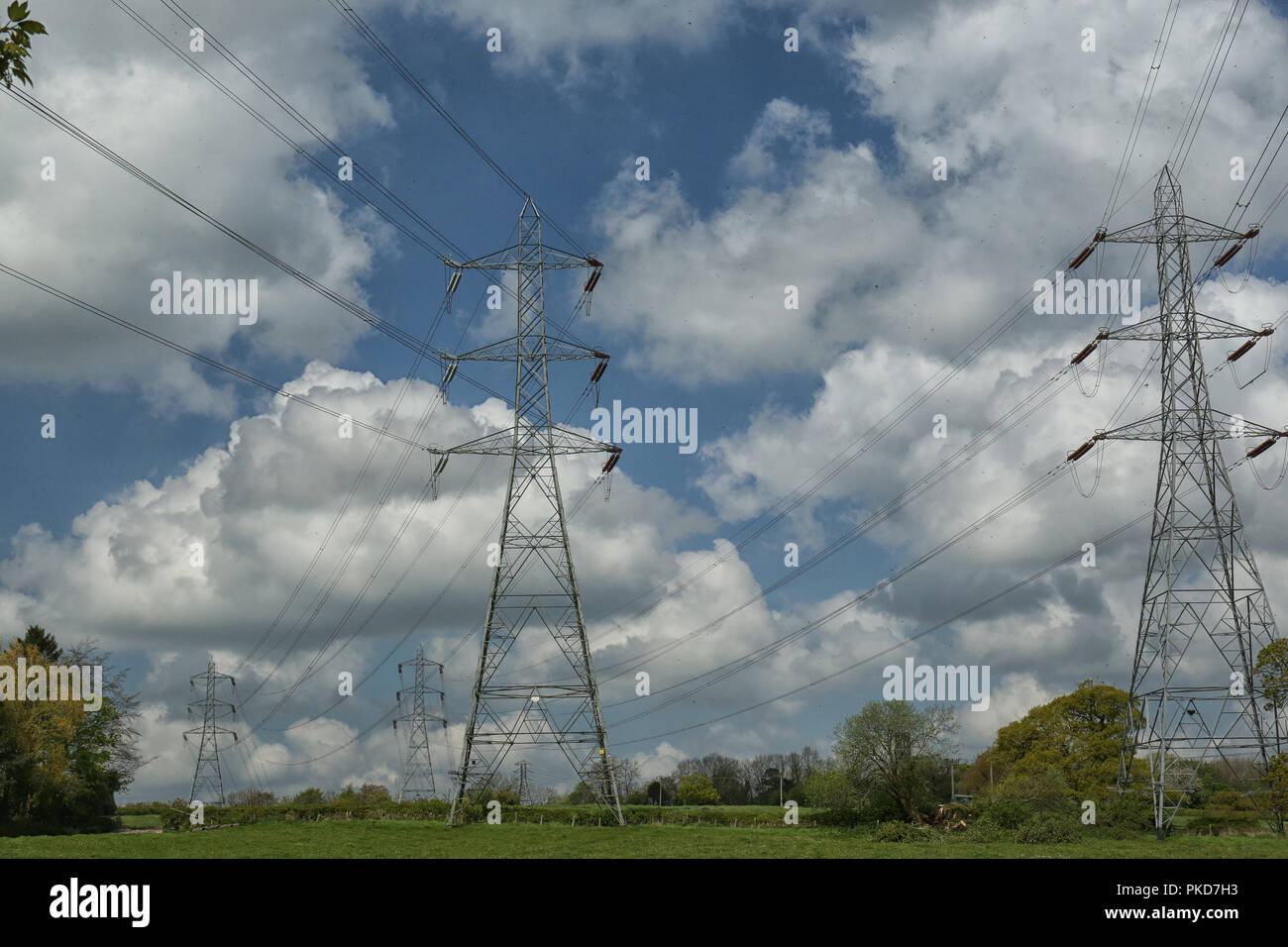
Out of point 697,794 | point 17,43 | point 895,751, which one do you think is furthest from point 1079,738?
point 17,43

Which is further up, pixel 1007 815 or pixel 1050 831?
pixel 1050 831

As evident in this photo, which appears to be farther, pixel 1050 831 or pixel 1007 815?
pixel 1007 815

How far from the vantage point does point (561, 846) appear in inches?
1689

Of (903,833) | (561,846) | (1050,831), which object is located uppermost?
(561,846)

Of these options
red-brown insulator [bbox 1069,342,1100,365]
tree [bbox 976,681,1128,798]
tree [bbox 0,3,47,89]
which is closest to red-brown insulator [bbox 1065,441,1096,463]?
red-brown insulator [bbox 1069,342,1100,365]

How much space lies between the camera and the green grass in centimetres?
3884

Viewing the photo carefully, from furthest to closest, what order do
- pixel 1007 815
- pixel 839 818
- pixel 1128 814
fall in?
pixel 839 818, pixel 1007 815, pixel 1128 814

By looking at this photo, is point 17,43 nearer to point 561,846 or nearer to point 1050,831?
point 561,846

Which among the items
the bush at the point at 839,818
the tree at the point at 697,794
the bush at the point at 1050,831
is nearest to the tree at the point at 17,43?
the bush at the point at 1050,831

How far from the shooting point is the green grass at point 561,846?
3884 centimetres

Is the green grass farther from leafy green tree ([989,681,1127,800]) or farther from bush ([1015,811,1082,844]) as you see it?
leafy green tree ([989,681,1127,800])

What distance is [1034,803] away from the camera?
6331 centimetres
